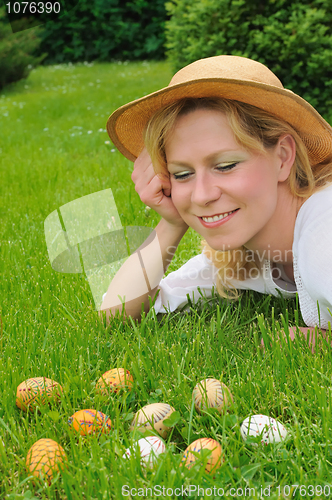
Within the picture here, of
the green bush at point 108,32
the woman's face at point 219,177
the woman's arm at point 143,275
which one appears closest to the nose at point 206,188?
the woman's face at point 219,177

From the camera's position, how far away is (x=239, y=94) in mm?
1904

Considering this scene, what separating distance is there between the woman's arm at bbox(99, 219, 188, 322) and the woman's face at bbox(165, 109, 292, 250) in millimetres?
393

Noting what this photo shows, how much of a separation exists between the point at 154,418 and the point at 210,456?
0.28 meters

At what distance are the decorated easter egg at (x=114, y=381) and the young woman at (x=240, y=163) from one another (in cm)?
56

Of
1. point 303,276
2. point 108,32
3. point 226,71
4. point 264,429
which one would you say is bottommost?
point 108,32

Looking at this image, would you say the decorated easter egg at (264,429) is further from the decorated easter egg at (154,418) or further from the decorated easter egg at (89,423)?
the decorated easter egg at (89,423)

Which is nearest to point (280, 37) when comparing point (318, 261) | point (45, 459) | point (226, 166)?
point (226, 166)

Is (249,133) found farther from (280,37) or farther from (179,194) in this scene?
(280,37)

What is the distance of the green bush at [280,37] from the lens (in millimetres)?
6016

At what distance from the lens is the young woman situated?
6.32ft

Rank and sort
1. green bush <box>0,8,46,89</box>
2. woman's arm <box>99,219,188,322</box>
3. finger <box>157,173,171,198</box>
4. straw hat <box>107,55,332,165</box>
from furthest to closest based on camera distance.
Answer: green bush <box>0,8,46,89</box> < woman's arm <box>99,219,188,322</box> < finger <box>157,173,171,198</box> < straw hat <box>107,55,332,165</box>

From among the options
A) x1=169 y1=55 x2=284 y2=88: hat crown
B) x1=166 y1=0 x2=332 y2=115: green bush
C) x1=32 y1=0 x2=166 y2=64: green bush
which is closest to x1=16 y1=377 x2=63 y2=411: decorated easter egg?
x1=169 y1=55 x2=284 y2=88: hat crown

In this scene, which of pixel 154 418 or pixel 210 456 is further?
pixel 154 418

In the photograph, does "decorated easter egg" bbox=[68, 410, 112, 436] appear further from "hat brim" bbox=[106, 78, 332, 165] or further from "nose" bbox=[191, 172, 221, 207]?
"hat brim" bbox=[106, 78, 332, 165]
